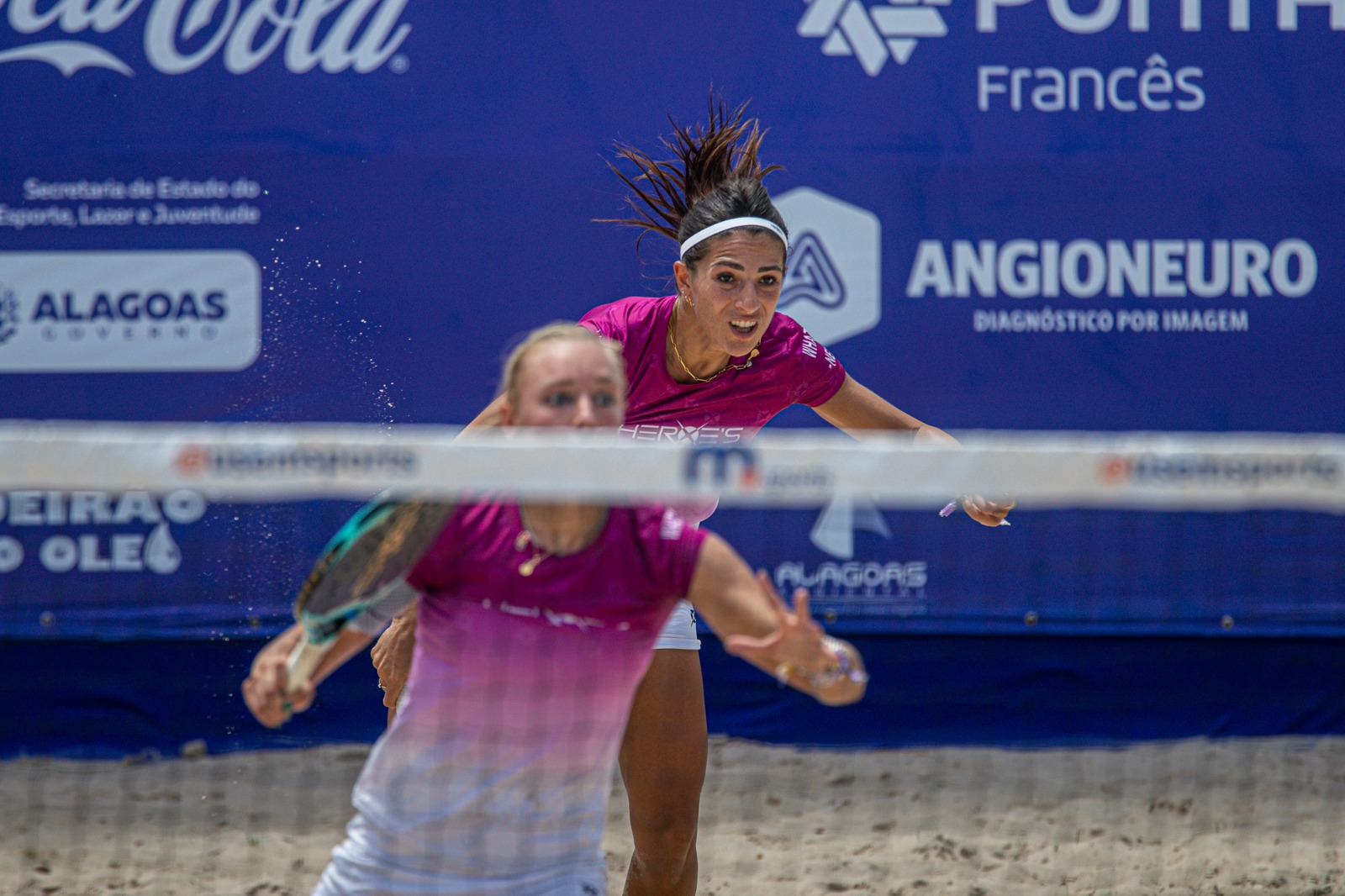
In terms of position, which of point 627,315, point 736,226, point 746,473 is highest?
point 736,226

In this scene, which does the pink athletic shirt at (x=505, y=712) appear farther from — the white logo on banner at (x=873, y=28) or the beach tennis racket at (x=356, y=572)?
the white logo on banner at (x=873, y=28)

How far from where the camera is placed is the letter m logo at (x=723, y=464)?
6.70 feet

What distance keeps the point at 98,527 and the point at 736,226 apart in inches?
129

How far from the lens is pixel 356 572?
6.50 ft

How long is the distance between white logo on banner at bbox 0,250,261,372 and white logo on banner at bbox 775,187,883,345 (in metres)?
2.20

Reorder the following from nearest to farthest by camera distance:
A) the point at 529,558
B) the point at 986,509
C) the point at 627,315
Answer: the point at 529,558
the point at 986,509
the point at 627,315

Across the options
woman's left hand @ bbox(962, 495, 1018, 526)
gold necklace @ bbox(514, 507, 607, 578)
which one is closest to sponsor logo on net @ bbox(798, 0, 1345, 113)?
woman's left hand @ bbox(962, 495, 1018, 526)

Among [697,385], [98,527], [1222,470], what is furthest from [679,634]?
[98,527]

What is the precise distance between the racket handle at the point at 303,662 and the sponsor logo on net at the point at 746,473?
0.62 m

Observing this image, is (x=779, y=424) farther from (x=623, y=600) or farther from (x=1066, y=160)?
(x=623, y=600)

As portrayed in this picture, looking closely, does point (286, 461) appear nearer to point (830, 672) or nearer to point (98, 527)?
point (830, 672)

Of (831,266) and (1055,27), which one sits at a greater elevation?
(1055,27)

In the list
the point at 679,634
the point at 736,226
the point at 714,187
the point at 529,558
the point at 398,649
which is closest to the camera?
the point at 529,558

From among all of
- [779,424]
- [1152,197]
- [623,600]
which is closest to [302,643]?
[623,600]
